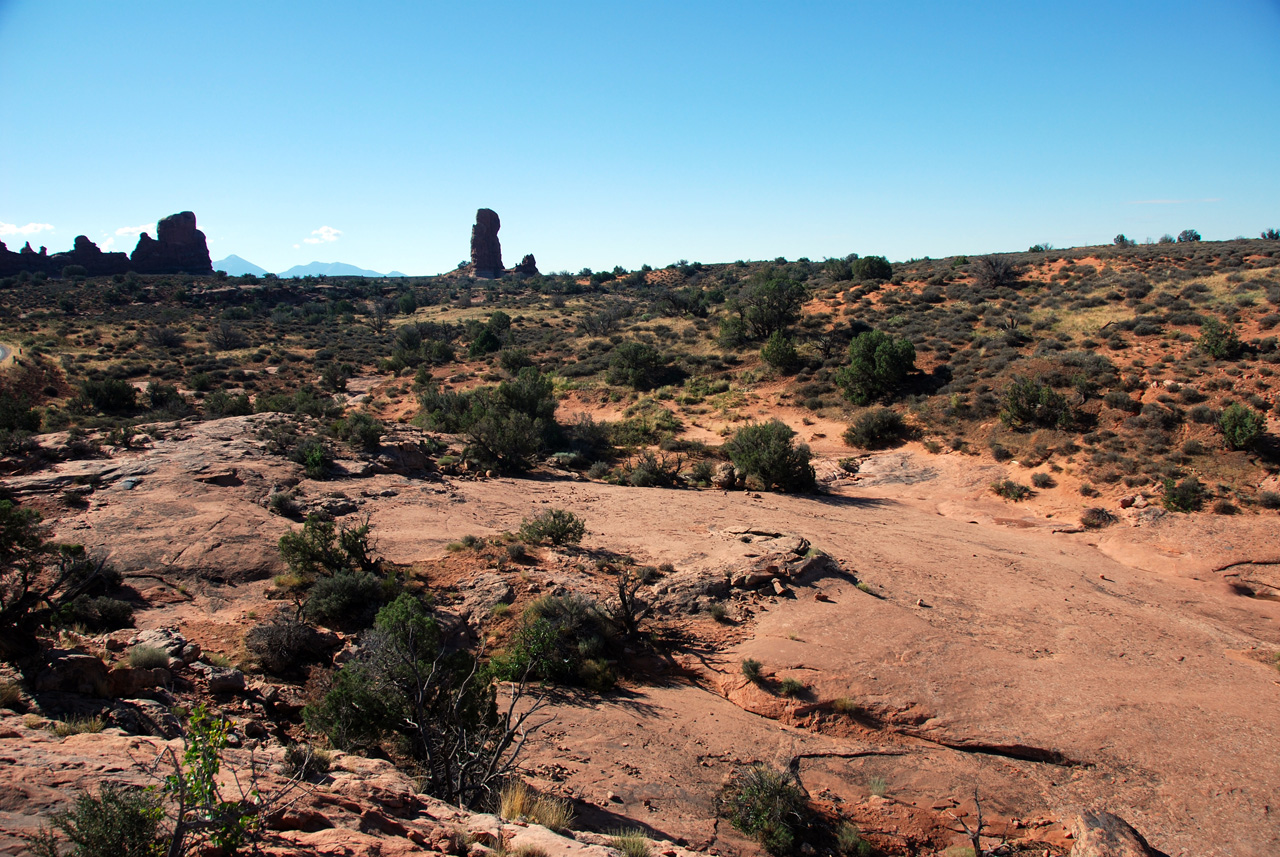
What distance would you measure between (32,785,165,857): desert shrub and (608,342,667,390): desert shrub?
30.1 metres

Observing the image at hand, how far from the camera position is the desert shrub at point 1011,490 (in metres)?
19.4

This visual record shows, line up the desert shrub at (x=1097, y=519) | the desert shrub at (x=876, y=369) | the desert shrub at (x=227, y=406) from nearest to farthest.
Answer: the desert shrub at (x=1097, y=519)
the desert shrub at (x=227, y=406)
the desert shrub at (x=876, y=369)

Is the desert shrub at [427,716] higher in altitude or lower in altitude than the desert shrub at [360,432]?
lower

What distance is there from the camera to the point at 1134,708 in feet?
28.4

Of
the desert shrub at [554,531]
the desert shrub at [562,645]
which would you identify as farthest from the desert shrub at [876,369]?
the desert shrub at [562,645]

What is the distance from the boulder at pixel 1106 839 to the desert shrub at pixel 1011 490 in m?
14.8

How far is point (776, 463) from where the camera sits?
19875 millimetres

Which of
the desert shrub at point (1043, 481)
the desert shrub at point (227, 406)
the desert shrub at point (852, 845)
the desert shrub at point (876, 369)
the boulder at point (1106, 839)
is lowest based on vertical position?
the desert shrub at point (852, 845)

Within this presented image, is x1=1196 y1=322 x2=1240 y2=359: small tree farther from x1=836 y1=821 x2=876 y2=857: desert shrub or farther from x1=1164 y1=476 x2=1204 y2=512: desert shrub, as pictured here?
x1=836 y1=821 x2=876 y2=857: desert shrub

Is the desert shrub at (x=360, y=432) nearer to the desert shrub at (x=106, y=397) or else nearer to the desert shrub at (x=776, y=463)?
the desert shrub at (x=776, y=463)

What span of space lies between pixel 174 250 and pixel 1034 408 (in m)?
91.7

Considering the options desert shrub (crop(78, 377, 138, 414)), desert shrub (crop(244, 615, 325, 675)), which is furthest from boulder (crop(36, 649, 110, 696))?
desert shrub (crop(78, 377, 138, 414))

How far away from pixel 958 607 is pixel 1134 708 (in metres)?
3.10

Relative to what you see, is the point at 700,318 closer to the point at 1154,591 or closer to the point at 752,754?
the point at 1154,591
